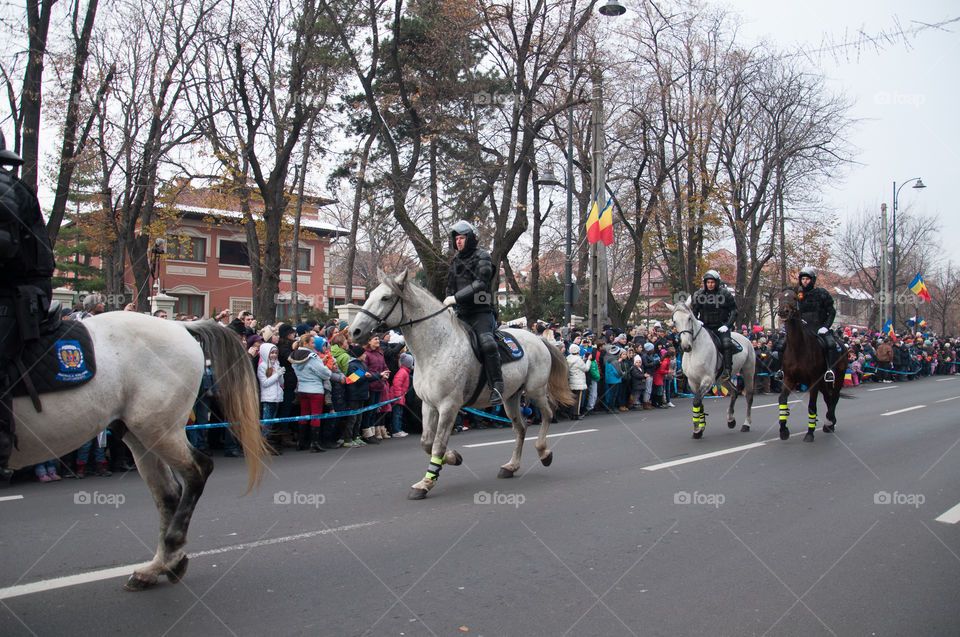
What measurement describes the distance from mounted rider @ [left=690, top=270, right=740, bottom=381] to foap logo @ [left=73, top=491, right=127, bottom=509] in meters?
9.12

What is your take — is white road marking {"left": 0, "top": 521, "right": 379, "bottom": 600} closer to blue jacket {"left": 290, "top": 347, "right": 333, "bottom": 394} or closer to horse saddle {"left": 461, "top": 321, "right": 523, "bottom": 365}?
horse saddle {"left": 461, "top": 321, "right": 523, "bottom": 365}

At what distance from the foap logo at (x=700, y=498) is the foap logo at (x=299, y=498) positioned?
3526 millimetres

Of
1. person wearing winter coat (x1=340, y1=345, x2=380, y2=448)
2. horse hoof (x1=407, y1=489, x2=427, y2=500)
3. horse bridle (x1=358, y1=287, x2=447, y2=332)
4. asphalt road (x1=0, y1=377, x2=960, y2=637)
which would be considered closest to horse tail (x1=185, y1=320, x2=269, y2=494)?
asphalt road (x1=0, y1=377, x2=960, y2=637)

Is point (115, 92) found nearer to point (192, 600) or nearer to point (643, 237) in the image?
point (192, 600)

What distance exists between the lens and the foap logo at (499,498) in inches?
265

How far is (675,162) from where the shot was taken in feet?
95.7

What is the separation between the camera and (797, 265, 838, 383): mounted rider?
1138cm

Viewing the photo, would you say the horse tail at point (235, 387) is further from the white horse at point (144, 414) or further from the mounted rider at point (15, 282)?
the mounted rider at point (15, 282)

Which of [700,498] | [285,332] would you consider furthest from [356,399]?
[700,498]

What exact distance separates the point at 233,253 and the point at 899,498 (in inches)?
1820

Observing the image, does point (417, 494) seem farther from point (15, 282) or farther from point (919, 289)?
point (919, 289)

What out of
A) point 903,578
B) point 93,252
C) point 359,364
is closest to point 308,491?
point 359,364

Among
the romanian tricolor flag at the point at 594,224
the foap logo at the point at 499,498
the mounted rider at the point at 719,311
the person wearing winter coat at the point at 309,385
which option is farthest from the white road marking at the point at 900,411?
the person wearing winter coat at the point at 309,385

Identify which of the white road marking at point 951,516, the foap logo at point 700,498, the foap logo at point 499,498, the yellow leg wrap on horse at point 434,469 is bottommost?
the foap logo at point 499,498
